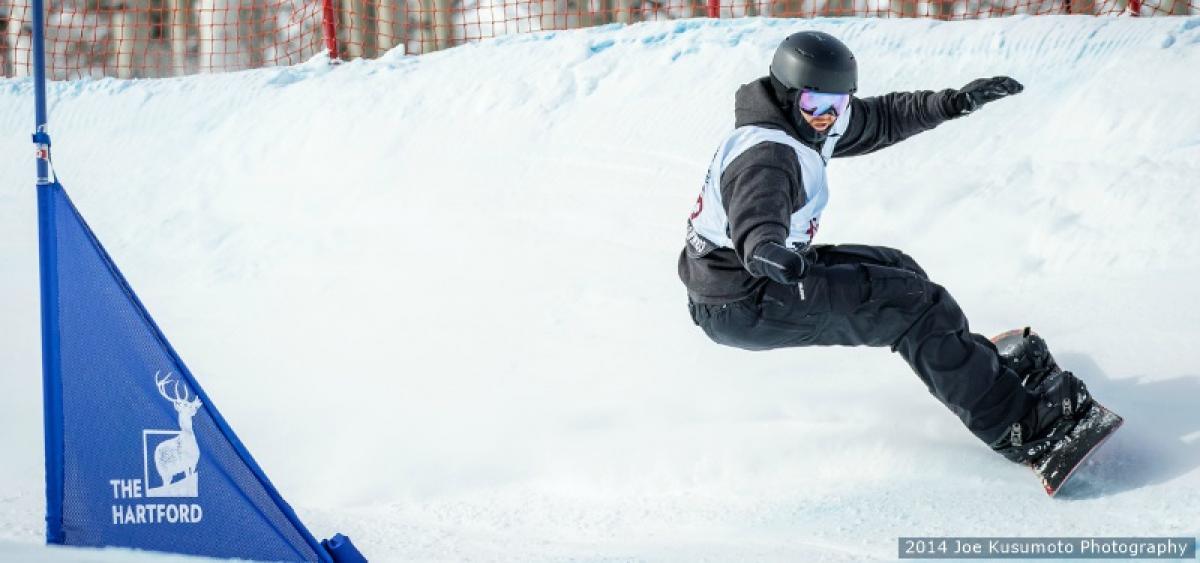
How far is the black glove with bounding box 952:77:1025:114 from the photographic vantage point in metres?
3.76

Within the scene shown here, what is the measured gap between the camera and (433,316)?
5.60m

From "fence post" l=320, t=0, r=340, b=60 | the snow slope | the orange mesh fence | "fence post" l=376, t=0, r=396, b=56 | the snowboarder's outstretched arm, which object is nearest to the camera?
the snow slope

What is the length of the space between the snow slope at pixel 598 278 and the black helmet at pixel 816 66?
1.20m

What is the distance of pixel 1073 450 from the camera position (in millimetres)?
3520

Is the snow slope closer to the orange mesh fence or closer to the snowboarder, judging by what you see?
the snowboarder

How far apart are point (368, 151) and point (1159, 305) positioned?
4247 millimetres

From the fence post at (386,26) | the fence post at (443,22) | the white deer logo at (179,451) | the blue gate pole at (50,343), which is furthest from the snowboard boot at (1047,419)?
the fence post at (386,26)

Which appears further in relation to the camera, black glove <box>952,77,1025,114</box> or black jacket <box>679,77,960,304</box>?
black glove <box>952,77,1025,114</box>

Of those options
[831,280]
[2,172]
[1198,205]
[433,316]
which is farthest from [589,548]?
[2,172]

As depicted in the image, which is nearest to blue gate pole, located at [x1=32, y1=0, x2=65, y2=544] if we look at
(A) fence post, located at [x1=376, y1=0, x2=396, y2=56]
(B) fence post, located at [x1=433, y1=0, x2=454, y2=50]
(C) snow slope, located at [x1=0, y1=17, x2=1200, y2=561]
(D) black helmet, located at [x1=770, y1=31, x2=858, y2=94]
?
(C) snow slope, located at [x1=0, y1=17, x2=1200, y2=561]

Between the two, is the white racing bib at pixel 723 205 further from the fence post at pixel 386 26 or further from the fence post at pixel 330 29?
the fence post at pixel 386 26

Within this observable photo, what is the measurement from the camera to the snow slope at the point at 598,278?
3744 mm

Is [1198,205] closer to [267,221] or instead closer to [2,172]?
[267,221]

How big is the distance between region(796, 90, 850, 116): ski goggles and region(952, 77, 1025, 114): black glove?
537mm
